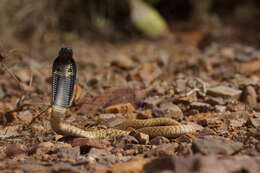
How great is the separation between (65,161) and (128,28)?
7571mm

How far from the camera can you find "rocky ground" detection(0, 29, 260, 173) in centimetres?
341

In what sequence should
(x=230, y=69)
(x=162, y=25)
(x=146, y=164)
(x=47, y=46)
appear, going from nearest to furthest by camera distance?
(x=146, y=164), (x=230, y=69), (x=47, y=46), (x=162, y=25)

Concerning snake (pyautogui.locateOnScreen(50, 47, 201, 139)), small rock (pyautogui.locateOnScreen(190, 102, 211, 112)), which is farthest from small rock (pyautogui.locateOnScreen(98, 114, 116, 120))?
small rock (pyautogui.locateOnScreen(190, 102, 211, 112))

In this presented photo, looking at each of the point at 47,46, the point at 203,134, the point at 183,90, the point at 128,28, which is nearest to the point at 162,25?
the point at 128,28

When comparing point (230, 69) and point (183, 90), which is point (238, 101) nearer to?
point (183, 90)

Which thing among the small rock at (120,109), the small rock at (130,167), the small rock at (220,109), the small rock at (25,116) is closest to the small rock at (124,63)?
the small rock at (120,109)

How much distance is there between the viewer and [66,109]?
4133 millimetres

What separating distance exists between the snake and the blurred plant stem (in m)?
6.28

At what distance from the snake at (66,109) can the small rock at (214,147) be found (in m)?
0.85

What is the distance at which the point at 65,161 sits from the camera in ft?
11.9

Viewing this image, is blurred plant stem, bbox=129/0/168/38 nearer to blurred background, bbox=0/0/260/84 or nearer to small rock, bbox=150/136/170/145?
blurred background, bbox=0/0/260/84

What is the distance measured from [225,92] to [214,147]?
2.62 metres

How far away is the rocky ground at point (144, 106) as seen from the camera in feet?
11.2

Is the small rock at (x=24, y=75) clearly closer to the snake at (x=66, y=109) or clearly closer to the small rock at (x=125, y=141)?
the snake at (x=66, y=109)
